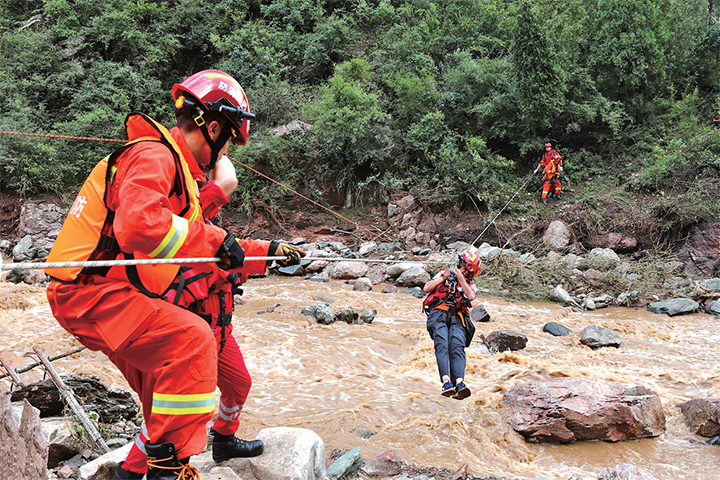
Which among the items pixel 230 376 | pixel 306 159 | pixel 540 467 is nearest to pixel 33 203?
pixel 306 159

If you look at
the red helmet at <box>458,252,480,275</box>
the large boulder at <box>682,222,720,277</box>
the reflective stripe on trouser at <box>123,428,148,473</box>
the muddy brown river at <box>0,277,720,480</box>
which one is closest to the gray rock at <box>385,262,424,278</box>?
the muddy brown river at <box>0,277,720,480</box>

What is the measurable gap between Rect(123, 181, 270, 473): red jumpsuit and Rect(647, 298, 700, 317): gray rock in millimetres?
8164

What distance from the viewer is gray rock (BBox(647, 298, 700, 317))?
312 inches

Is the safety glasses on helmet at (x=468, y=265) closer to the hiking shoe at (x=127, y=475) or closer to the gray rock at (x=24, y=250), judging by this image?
the hiking shoe at (x=127, y=475)

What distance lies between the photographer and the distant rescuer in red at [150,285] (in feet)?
5.88

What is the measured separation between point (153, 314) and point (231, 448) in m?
1.24

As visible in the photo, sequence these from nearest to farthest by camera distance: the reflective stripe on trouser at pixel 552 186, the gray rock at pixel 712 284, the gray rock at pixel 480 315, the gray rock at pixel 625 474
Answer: the gray rock at pixel 625 474
the gray rock at pixel 480 315
the gray rock at pixel 712 284
the reflective stripe on trouser at pixel 552 186

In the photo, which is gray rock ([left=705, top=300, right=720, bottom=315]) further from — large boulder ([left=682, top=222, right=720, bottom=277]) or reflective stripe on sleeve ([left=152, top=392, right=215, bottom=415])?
reflective stripe on sleeve ([left=152, top=392, right=215, bottom=415])

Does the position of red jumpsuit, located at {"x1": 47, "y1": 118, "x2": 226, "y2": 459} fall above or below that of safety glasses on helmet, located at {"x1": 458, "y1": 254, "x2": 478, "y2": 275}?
A: above

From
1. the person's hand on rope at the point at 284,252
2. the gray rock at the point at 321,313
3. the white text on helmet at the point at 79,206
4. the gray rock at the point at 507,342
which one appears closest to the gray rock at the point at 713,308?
the gray rock at the point at 507,342

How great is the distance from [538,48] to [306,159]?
299 inches

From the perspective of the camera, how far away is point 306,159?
1467cm

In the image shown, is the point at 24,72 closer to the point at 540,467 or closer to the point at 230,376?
the point at 230,376

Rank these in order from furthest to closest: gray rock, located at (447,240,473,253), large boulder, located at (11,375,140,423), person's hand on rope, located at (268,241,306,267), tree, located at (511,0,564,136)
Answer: tree, located at (511,0,564,136) < gray rock, located at (447,240,473,253) < large boulder, located at (11,375,140,423) < person's hand on rope, located at (268,241,306,267)
